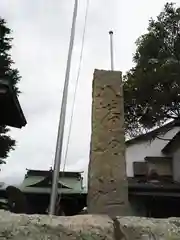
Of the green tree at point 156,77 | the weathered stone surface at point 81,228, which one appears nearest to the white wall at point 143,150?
the green tree at point 156,77

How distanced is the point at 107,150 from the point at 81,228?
4.55 m

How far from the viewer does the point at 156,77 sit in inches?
478

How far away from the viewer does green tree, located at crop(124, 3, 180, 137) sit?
473 inches

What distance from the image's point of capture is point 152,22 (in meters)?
13.3

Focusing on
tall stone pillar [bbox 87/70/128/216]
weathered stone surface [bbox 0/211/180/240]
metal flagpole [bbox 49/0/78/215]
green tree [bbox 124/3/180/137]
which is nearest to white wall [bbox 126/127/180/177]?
green tree [bbox 124/3/180/137]

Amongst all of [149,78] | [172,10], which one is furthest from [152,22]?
[149,78]

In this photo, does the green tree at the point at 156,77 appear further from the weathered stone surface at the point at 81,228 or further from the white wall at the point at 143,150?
the weathered stone surface at the point at 81,228

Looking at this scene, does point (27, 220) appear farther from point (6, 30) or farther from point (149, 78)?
point (6, 30)

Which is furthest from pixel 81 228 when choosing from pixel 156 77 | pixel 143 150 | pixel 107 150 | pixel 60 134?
pixel 143 150

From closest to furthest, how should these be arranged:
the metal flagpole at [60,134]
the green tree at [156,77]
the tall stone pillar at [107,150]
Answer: the tall stone pillar at [107,150] < the metal flagpole at [60,134] < the green tree at [156,77]

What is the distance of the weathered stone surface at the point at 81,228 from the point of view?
5.26 ft

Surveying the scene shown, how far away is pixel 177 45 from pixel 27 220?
468 inches

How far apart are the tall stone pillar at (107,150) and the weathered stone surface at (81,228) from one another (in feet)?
12.2

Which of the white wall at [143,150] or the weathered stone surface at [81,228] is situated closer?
the weathered stone surface at [81,228]
